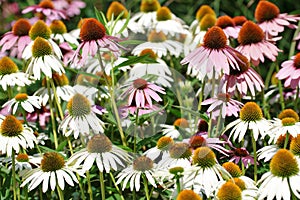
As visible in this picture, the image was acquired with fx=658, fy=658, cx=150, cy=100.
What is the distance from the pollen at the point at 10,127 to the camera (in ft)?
5.64

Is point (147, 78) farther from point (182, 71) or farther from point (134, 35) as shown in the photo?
point (182, 71)

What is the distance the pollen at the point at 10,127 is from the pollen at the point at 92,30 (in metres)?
0.29

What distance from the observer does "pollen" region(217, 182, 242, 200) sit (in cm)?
136

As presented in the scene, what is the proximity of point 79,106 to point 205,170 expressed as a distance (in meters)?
0.41

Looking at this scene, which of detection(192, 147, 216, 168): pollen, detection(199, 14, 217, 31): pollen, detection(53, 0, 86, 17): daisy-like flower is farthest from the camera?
detection(53, 0, 86, 17): daisy-like flower

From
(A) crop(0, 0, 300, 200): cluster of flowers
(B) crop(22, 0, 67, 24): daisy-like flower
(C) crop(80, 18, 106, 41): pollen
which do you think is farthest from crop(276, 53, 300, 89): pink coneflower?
(B) crop(22, 0, 67, 24): daisy-like flower

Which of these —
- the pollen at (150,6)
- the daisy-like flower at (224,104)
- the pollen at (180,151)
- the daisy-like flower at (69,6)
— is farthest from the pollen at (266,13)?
the daisy-like flower at (69,6)

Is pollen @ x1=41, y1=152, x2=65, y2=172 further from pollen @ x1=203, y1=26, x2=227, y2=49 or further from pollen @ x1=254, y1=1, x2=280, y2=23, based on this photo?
pollen @ x1=254, y1=1, x2=280, y2=23

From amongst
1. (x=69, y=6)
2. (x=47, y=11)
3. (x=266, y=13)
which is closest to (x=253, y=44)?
(x=266, y=13)

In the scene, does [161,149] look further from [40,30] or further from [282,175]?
[40,30]

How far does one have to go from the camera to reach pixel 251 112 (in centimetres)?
168

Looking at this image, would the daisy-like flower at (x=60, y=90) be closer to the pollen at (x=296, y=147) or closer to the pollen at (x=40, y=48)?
the pollen at (x=40, y=48)

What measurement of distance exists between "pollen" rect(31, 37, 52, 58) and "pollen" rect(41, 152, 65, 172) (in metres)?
0.39

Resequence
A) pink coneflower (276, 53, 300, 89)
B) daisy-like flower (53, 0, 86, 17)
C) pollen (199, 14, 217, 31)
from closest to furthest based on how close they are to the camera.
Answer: pink coneflower (276, 53, 300, 89)
pollen (199, 14, 217, 31)
daisy-like flower (53, 0, 86, 17)
